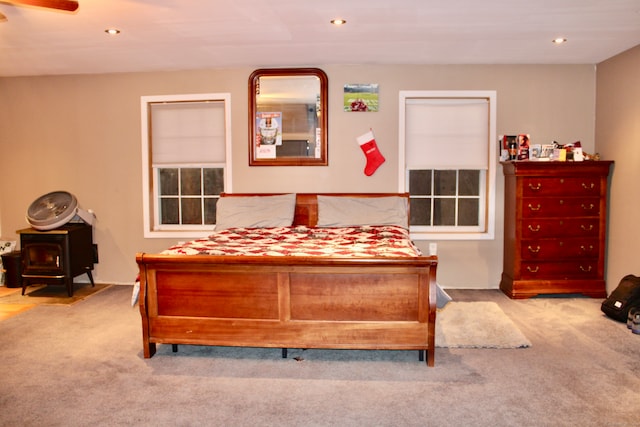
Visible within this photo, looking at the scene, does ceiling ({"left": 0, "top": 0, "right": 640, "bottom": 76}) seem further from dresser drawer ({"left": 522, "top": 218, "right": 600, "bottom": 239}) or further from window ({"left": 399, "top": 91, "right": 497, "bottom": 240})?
dresser drawer ({"left": 522, "top": 218, "right": 600, "bottom": 239})

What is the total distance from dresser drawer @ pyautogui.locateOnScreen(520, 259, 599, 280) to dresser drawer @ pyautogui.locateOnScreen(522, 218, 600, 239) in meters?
0.25

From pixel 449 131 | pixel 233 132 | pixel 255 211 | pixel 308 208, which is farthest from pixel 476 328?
pixel 233 132

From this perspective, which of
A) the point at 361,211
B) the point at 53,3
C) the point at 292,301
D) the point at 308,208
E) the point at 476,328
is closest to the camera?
the point at 53,3

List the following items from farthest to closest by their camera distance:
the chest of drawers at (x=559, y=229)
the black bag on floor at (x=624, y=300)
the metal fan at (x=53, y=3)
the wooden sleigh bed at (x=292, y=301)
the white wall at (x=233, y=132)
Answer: the white wall at (x=233, y=132) < the chest of drawers at (x=559, y=229) < the black bag on floor at (x=624, y=300) < the wooden sleigh bed at (x=292, y=301) < the metal fan at (x=53, y=3)

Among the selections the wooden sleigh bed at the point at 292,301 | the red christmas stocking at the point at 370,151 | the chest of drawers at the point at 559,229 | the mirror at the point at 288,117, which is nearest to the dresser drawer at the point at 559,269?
the chest of drawers at the point at 559,229

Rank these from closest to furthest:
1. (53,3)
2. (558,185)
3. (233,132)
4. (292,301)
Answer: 1. (53,3)
2. (292,301)
3. (558,185)
4. (233,132)

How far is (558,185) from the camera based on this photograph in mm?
4543

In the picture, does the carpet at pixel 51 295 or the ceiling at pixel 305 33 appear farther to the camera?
the carpet at pixel 51 295

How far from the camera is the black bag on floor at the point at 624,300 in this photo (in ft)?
12.6

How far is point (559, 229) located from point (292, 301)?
2.80m

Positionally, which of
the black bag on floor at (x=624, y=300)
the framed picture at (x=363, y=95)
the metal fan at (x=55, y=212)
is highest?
the framed picture at (x=363, y=95)

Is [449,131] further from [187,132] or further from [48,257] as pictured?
[48,257]

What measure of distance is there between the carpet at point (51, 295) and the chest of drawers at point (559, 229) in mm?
3969

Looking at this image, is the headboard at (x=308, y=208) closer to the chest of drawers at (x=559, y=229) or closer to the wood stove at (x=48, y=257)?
the chest of drawers at (x=559, y=229)
